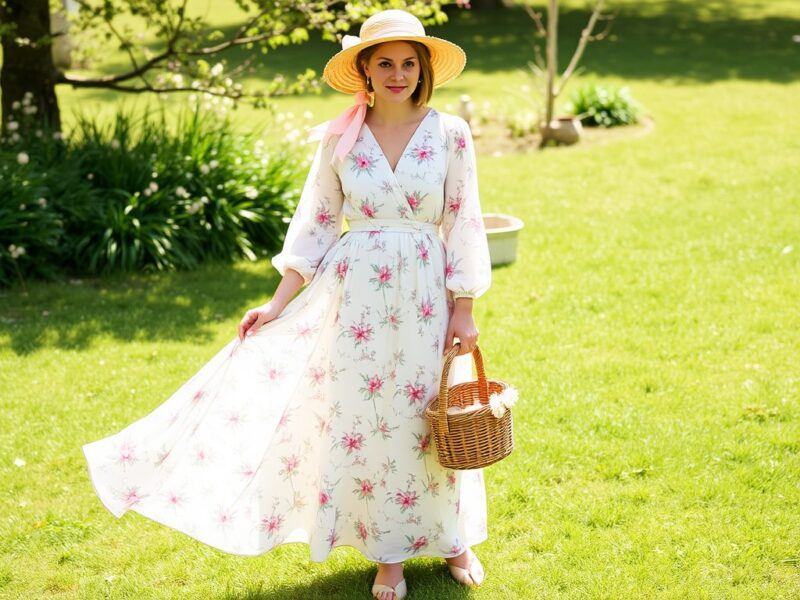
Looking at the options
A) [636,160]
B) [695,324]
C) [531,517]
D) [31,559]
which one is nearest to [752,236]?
[695,324]

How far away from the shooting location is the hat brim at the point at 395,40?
3.15 m

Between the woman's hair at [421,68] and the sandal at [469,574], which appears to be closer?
the woman's hair at [421,68]

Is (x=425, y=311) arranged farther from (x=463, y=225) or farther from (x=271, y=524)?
(x=271, y=524)

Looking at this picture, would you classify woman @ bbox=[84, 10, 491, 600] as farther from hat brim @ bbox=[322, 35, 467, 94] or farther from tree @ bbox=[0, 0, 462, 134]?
tree @ bbox=[0, 0, 462, 134]

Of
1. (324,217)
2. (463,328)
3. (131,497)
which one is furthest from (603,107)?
(131,497)

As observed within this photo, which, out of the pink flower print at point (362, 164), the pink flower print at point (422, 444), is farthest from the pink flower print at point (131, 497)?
the pink flower print at point (362, 164)

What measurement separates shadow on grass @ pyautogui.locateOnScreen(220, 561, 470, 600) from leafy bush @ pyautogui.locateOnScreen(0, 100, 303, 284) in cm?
408

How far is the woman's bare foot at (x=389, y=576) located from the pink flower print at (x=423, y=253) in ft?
3.45

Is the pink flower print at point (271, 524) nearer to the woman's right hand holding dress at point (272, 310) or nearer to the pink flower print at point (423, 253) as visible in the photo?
the woman's right hand holding dress at point (272, 310)

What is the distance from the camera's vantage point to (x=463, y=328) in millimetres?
3246

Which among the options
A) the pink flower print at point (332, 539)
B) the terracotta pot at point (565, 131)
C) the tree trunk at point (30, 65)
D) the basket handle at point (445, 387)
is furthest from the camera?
the terracotta pot at point (565, 131)

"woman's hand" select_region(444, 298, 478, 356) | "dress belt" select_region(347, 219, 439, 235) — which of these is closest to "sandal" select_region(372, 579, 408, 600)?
"woman's hand" select_region(444, 298, 478, 356)

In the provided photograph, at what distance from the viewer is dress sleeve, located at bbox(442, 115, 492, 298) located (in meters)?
3.25

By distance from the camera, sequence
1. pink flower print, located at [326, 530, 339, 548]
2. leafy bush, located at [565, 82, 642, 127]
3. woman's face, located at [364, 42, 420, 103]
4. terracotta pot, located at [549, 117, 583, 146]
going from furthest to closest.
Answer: leafy bush, located at [565, 82, 642, 127], terracotta pot, located at [549, 117, 583, 146], pink flower print, located at [326, 530, 339, 548], woman's face, located at [364, 42, 420, 103]
